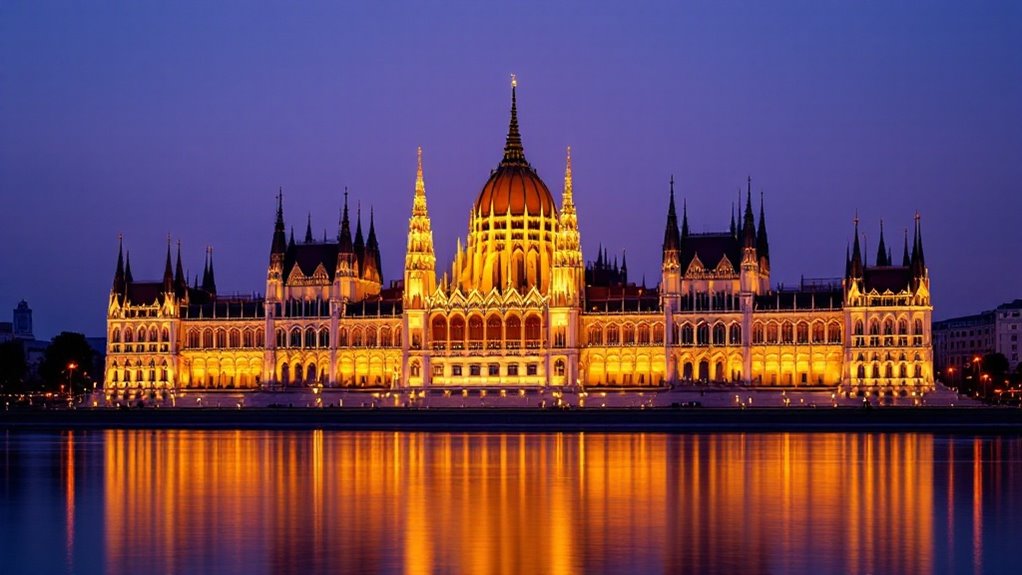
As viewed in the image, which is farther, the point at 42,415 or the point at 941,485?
the point at 42,415

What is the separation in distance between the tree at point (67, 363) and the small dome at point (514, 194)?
40331 mm

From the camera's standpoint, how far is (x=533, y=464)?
5047 cm

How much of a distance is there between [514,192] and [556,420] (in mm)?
41417

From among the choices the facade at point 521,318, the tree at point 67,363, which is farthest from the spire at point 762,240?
the tree at point 67,363

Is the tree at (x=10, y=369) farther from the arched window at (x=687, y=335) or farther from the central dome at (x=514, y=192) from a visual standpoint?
the arched window at (x=687, y=335)

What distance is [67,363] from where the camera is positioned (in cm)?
14625

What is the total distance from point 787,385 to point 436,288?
91.1 ft

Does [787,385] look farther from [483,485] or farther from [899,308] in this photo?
[483,485]

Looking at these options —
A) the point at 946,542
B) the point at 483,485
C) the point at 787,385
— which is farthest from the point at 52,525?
the point at 787,385

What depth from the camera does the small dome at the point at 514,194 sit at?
130m

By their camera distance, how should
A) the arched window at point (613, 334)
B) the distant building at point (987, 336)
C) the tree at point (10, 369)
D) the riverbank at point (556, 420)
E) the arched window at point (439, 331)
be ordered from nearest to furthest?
the riverbank at point (556, 420), the arched window at point (613, 334), the arched window at point (439, 331), the tree at point (10, 369), the distant building at point (987, 336)

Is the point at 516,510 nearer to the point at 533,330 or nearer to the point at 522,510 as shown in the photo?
the point at 522,510

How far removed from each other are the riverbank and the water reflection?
24805 mm

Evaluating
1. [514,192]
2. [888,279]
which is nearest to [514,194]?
[514,192]
